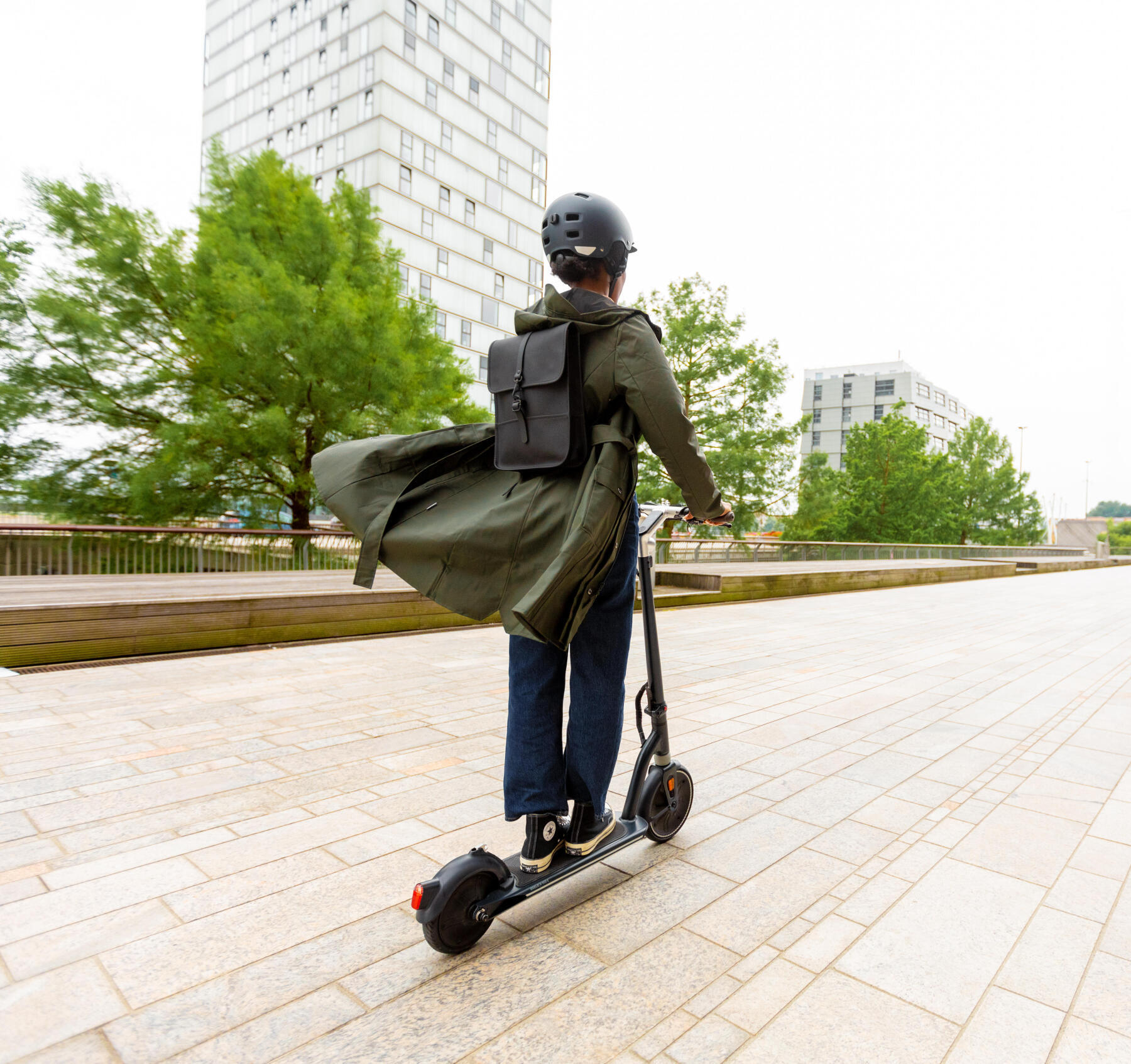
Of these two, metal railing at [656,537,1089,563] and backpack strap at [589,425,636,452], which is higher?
backpack strap at [589,425,636,452]

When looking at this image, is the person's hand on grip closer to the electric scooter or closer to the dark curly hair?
the electric scooter

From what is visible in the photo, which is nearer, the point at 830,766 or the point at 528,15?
the point at 830,766

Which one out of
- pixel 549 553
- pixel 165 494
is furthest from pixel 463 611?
pixel 165 494

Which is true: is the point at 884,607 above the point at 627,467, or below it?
below

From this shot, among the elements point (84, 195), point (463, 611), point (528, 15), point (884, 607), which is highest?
A: point (528, 15)

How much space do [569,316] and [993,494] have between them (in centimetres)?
5931

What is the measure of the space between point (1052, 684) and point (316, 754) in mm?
5497

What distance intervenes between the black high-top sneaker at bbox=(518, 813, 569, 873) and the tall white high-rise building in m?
40.4

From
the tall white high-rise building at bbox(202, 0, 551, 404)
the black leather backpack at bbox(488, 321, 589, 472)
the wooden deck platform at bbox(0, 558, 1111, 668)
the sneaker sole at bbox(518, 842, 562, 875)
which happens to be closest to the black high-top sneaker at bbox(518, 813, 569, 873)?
the sneaker sole at bbox(518, 842, 562, 875)

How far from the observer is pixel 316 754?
333 centimetres

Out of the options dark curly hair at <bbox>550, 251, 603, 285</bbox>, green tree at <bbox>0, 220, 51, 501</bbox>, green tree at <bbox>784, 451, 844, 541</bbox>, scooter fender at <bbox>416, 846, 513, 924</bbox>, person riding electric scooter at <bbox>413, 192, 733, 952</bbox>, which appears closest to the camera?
scooter fender at <bbox>416, 846, 513, 924</bbox>

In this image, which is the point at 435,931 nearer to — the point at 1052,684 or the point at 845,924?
the point at 845,924

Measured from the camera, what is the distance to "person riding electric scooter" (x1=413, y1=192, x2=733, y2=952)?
185 cm

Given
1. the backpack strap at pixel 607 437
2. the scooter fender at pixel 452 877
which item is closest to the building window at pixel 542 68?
the backpack strap at pixel 607 437
